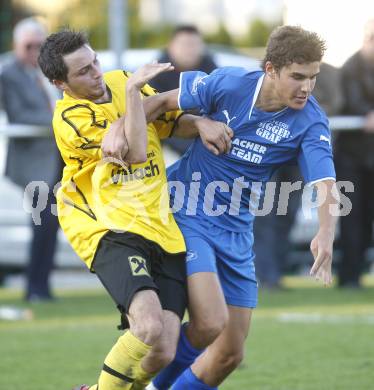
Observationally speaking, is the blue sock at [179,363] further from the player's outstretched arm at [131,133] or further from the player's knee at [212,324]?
the player's outstretched arm at [131,133]

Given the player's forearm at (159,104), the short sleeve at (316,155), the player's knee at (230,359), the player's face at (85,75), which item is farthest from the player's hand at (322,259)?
the player's face at (85,75)

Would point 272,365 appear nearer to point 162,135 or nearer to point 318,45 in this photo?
point 162,135

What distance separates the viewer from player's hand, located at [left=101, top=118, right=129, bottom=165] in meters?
5.11

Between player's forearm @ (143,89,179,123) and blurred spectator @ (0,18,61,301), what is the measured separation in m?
4.44

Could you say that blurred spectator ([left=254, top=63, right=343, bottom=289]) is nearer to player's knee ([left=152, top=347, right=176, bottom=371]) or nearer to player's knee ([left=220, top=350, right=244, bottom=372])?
player's knee ([left=220, top=350, right=244, bottom=372])

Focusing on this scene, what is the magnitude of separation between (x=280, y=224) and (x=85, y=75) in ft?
17.7

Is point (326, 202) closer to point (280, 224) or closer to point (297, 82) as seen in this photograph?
point (297, 82)

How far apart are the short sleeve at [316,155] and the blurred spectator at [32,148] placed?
4759mm

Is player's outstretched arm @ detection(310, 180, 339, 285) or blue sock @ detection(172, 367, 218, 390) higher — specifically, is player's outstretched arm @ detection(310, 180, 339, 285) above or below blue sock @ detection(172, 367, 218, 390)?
above

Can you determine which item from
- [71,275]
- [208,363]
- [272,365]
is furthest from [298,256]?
[208,363]

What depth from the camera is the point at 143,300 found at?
4965mm

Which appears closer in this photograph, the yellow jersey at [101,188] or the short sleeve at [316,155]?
the short sleeve at [316,155]

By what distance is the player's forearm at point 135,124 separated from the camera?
5133 millimetres

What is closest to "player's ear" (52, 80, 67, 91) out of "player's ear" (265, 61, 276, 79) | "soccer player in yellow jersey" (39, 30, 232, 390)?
"soccer player in yellow jersey" (39, 30, 232, 390)
